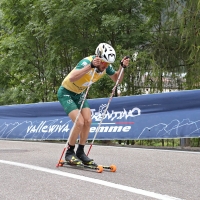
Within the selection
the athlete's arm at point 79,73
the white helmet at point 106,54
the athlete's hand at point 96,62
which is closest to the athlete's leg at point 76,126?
the athlete's arm at point 79,73

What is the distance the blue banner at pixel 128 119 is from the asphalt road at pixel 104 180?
2.25 m

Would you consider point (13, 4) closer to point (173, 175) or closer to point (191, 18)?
point (191, 18)

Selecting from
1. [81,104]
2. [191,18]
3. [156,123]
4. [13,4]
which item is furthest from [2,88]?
[81,104]

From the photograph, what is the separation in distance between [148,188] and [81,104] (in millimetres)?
2374

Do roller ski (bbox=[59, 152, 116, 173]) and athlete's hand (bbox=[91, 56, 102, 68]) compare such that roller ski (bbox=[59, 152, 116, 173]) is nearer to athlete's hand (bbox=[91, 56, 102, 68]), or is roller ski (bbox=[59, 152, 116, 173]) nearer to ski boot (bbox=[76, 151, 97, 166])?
ski boot (bbox=[76, 151, 97, 166])

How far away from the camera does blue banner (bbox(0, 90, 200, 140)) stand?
10414 millimetres

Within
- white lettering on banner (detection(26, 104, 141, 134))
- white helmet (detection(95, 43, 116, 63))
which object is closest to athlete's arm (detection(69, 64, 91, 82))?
white helmet (detection(95, 43, 116, 63))

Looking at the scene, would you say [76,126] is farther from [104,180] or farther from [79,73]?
[104,180]

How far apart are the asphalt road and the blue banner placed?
2253 millimetres

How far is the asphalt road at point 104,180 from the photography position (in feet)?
16.1

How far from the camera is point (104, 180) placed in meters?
5.87

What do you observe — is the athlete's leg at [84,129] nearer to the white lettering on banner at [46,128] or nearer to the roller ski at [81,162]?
the roller ski at [81,162]

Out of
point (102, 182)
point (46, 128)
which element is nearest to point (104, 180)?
point (102, 182)

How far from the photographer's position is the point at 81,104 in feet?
23.9
